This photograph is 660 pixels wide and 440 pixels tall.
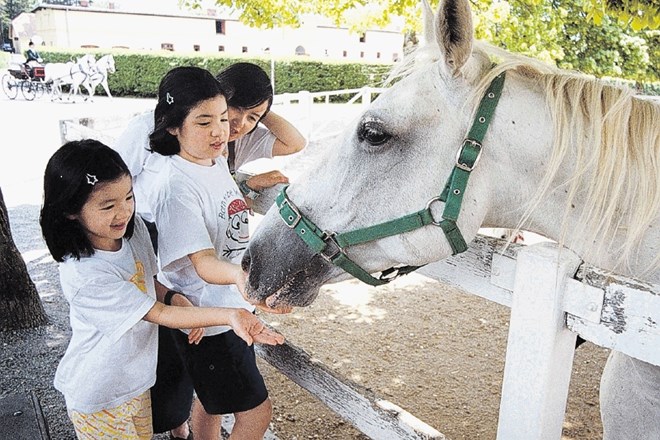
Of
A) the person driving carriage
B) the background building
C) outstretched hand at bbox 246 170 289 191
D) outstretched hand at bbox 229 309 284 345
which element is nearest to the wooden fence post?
outstretched hand at bbox 229 309 284 345

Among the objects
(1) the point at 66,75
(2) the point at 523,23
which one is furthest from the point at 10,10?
(2) the point at 523,23

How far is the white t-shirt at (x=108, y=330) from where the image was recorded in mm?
1725

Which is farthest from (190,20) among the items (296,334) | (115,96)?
(296,334)

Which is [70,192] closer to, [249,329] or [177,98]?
[177,98]

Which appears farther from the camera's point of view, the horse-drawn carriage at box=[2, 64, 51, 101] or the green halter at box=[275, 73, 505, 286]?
the horse-drawn carriage at box=[2, 64, 51, 101]

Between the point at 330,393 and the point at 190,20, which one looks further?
the point at 190,20

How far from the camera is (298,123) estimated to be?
11.5 meters

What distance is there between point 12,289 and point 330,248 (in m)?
3.66

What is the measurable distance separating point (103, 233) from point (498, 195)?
1.23 meters

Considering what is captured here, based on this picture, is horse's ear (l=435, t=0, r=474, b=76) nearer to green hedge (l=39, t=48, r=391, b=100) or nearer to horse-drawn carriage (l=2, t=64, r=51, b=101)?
horse-drawn carriage (l=2, t=64, r=51, b=101)

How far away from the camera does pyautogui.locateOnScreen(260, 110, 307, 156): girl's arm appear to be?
264 centimetres

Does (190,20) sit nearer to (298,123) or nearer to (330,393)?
(298,123)

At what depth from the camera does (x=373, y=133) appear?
145cm

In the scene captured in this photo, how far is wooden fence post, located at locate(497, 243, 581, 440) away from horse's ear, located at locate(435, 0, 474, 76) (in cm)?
53
